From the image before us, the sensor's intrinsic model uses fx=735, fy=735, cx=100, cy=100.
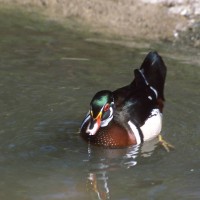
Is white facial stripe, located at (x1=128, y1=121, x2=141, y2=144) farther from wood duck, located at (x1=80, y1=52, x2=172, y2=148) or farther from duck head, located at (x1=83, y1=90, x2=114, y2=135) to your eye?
duck head, located at (x1=83, y1=90, x2=114, y2=135)

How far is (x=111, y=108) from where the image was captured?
8109 millimetres

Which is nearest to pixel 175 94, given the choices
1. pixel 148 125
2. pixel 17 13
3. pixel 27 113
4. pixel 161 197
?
pixel 148 125

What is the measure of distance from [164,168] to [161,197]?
676 millimetres

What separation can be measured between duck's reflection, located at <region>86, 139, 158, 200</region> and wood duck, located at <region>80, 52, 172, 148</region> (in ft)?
0.31

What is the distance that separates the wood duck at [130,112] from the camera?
7.98 m

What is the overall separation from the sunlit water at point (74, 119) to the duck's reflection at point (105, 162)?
0.01 metres

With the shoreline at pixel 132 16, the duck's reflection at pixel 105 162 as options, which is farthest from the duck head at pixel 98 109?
the shoreline at pixel 132 16

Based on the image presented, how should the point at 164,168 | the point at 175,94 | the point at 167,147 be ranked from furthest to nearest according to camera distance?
the point at 175,94 < the point at 167,147 < the point at 164,168

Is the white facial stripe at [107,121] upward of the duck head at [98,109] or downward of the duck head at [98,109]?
downward

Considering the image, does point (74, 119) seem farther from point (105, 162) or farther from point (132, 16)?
point (132, 16)

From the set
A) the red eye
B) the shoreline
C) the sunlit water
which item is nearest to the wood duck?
the red eye

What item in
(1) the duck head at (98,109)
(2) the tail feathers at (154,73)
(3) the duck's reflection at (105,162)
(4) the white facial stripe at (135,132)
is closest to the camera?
(3) the duck's reflection at (105,162)

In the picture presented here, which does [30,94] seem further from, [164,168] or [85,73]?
[164,168]

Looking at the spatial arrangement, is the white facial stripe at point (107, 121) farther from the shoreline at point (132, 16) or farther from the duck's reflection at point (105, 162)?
the shoreline at point (132, 16)
